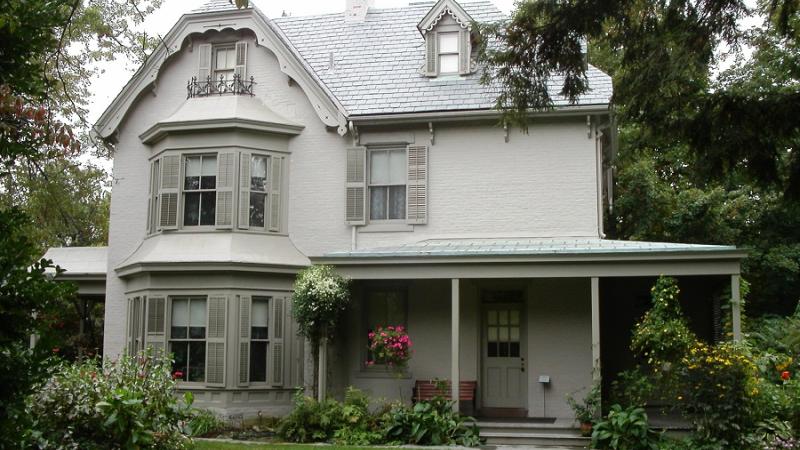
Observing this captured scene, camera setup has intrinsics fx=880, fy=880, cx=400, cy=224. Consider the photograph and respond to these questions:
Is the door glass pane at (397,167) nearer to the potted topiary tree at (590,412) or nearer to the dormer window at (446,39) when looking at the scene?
the dormer window at (446,39)

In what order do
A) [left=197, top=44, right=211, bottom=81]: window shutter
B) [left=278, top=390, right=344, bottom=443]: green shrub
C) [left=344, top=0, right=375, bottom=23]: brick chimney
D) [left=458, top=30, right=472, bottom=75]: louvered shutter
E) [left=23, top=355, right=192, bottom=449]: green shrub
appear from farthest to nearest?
[left=344, top=0, right=375, bottom=23]: brick chimney < [left=197, top=44, right=211, bottom=81]: window shutter < [left=458, top=30, right=472, bottom=75]: louvered shutter < [left=278, top=390, right=344, bottom=443]: green shrub < [left=23, top=355, right=192, bottom=449]: green shrub

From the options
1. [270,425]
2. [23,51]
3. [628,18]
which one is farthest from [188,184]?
[23,51]

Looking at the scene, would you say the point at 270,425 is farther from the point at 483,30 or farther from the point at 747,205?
the point at 747,205

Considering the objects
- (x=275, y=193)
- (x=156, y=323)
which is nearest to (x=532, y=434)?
(x=275, y=193)

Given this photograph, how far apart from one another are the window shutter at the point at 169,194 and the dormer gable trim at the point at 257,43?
1.70m

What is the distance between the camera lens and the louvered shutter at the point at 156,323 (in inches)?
691

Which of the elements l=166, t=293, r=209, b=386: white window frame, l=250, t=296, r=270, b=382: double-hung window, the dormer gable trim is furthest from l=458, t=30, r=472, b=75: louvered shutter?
l=166, t=293, r=209, b=386: white window frame

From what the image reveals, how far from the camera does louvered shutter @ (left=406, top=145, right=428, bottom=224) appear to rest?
17.7 metres

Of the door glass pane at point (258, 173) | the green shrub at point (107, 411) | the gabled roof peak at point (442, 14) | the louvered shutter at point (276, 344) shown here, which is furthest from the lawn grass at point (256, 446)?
the gabled roof peak at point (442, 14)

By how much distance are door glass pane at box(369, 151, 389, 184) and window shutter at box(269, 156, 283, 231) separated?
190 centimetres

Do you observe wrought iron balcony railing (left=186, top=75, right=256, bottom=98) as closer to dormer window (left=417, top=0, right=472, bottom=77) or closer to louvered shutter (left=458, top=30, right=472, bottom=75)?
dormer window (left=417, top=0, right=472, bottom=77)

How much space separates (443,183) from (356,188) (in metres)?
1.78

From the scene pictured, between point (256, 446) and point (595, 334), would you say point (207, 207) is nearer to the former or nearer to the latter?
point (256, 446)

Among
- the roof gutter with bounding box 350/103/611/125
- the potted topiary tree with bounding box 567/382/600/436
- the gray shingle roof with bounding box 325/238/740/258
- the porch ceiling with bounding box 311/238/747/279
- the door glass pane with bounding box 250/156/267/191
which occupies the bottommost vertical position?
the potted topiary tree with bounding box 567/382/600/436
